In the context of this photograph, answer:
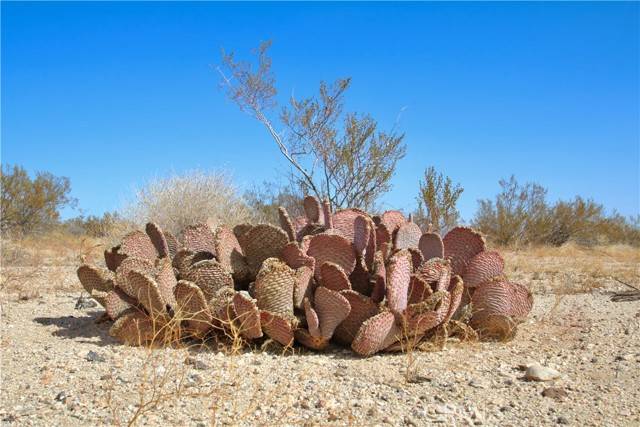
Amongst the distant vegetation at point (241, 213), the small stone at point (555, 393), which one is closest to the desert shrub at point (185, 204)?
the distant vegetation at point (241, 213)

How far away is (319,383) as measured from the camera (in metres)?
3.20

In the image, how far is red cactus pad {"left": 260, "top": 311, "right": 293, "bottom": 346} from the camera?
3787mm

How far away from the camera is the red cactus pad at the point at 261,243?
4.35 m

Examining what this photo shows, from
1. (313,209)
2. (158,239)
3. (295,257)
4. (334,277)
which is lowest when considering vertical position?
(334,277)

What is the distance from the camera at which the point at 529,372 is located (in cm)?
331

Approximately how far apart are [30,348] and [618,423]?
11.0 feet

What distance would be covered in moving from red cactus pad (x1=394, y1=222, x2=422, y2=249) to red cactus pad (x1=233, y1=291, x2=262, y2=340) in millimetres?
1453

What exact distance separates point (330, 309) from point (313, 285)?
402mm

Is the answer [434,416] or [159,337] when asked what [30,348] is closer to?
[159,337]

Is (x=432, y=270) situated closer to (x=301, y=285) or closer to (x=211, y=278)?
(x=301, y=285)

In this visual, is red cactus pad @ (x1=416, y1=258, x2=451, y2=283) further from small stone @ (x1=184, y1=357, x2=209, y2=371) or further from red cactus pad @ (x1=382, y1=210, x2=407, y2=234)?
small stone @ (x1=184, y1=357, x2=209, y2=371)

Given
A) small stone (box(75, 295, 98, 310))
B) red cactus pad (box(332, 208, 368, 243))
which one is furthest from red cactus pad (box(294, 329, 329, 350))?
small stone (box(75, 295, 98, 310))

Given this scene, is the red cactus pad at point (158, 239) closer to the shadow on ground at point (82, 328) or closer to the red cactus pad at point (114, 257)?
the red cactus pad at point (114, 257)

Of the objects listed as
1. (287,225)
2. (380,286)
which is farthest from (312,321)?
(287,225)
